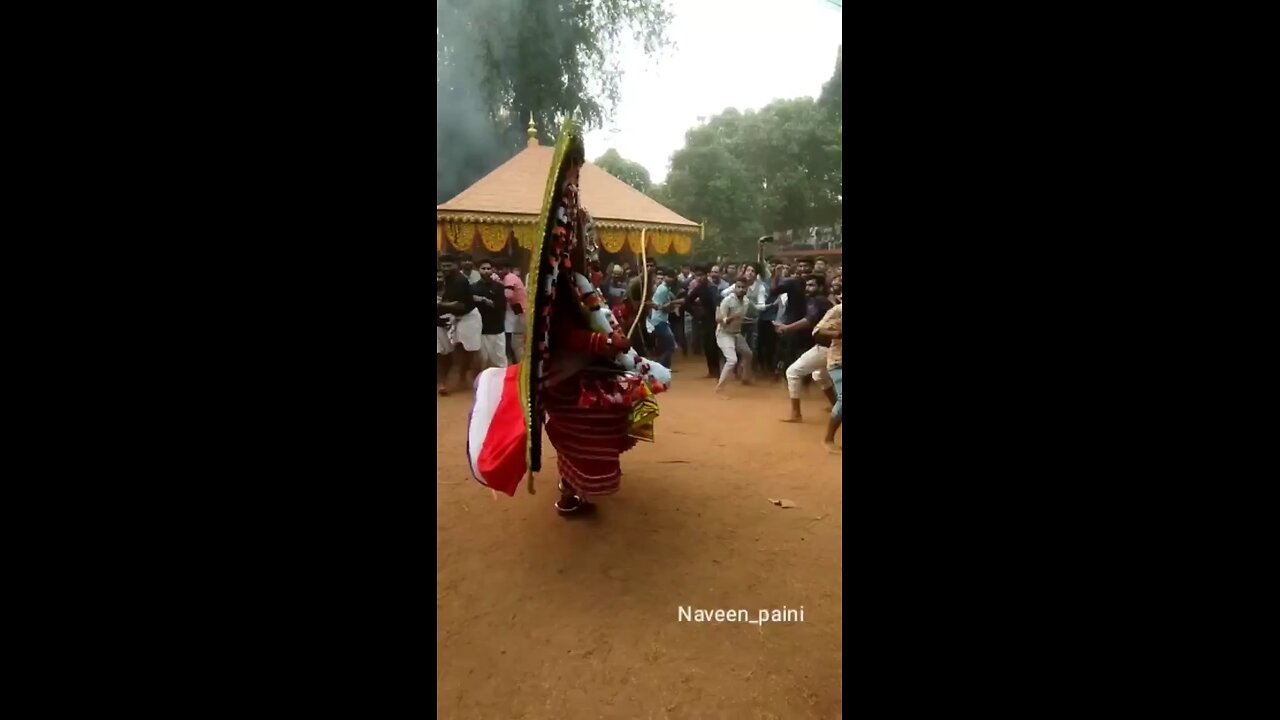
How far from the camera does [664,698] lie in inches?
84.7

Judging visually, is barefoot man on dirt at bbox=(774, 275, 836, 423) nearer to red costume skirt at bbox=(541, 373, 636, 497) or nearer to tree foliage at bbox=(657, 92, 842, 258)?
tree foliage at bbox=(657, 92, 842, 258)

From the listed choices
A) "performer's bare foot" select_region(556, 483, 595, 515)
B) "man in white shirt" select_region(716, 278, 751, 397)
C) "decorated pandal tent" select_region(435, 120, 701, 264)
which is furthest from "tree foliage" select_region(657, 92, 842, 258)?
"performer's bare foot" select_region(556, 483, 595, 515)

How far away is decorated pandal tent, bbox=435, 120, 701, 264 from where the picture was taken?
7.26 m

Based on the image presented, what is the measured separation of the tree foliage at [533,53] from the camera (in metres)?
3.12

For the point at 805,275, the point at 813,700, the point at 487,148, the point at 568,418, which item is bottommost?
the point at 813,700

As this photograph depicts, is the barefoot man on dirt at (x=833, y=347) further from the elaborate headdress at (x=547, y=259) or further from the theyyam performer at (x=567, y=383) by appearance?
the elaborate headdress at (x=547, y=259)

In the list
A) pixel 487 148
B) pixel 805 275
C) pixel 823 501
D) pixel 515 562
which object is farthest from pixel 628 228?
pixel 515 562

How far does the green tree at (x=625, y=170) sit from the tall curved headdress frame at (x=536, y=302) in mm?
3572

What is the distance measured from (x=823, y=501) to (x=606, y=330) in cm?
173

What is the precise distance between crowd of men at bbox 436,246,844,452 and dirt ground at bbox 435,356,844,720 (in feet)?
4.14

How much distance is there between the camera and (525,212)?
809 centimetres

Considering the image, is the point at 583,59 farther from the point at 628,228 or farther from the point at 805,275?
the point at 628,228

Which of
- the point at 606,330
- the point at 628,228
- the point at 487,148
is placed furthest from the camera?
the point at 628,228

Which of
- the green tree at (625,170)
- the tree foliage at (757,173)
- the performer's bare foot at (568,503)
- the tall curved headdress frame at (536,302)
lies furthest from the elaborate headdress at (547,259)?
the green tree at (625,170)
